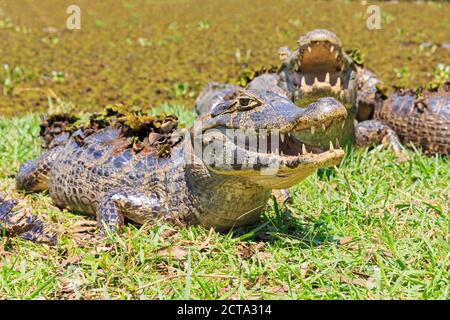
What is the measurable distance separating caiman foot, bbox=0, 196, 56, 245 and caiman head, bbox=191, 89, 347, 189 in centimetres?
103

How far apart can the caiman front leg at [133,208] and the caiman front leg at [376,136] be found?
8.01 feet

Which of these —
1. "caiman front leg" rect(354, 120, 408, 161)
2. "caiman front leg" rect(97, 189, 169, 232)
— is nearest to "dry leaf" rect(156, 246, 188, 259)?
"caiman front leg" rect(97, 189, 169, 232)

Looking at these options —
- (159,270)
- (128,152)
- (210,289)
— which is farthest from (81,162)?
(210,289)

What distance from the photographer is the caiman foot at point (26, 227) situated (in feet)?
11.5

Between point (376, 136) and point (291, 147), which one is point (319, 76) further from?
point (291, 147)

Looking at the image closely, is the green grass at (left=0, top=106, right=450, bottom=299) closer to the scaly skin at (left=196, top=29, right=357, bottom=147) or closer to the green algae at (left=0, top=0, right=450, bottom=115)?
the scaly skin at (left=196, top=29, right=357, bottom=147)

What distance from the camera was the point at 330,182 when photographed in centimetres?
445

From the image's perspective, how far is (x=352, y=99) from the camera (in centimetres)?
516

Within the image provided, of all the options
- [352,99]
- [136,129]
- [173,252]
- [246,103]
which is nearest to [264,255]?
[173,252]

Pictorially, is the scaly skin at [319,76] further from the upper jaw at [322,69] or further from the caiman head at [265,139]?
the caiman head at [265,139]

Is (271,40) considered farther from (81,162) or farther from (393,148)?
(81,162)

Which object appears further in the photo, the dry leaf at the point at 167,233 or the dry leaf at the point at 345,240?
the dry leaf at the point at 167,233

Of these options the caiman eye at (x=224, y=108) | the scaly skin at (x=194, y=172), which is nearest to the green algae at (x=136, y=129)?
the scaly skin at (x=194, y=172)

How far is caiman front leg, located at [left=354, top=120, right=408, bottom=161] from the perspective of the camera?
17.8 feet
